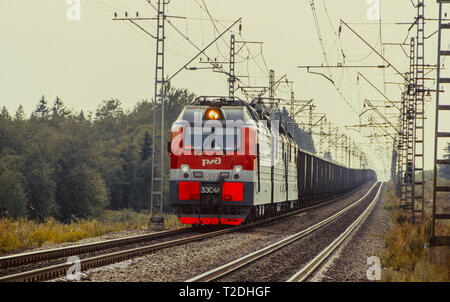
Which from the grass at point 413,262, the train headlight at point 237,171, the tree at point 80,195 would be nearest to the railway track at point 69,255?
the train headlight at point 237,171

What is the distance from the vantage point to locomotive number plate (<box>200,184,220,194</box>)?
18.2 metres

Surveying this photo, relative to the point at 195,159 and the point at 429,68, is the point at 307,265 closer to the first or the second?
the point at 195,159

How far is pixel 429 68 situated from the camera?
94.6ft

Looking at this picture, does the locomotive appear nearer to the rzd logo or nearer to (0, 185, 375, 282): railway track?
the rzd logo

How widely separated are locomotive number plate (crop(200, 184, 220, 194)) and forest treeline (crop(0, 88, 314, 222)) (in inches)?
1320

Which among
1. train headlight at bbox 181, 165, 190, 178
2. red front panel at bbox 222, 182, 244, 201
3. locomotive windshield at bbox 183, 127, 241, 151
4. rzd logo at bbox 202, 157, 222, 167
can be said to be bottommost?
red front panel at bbox 222, 182, 244, 201

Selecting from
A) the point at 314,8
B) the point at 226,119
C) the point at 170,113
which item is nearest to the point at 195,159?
the point at 226,119

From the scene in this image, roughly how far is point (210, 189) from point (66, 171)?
60.1 m

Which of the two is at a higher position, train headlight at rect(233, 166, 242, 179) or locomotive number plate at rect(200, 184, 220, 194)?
train headlight at rect(233, 166, 242, 179)

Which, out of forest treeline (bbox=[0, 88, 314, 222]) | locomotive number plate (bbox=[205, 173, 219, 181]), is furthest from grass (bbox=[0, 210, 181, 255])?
forest treeline (bbox=[0, 88, 314, 222])

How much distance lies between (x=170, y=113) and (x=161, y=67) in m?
90.7

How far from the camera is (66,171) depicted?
75.2 meters

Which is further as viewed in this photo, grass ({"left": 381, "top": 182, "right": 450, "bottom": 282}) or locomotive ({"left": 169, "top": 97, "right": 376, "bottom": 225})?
locomotive ({"left": 169, "top": 97, "right": 376, "bottom": 225})

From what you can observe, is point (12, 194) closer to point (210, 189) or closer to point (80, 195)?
point (80, 195)
